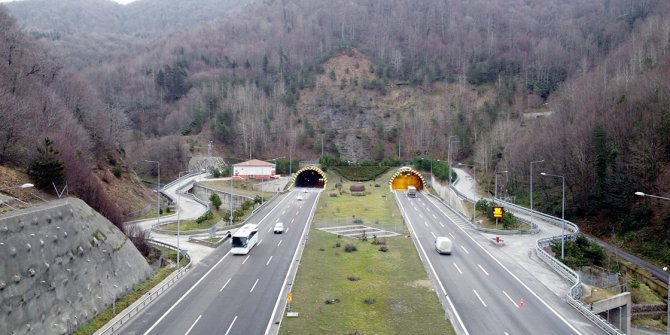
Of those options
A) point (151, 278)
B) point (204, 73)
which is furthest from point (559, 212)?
point (204, 73)

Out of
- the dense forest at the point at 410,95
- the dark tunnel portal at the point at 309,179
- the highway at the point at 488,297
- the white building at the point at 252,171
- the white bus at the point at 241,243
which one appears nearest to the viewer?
the highway at the point at 488,297

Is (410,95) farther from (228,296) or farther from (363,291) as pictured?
(228,296)

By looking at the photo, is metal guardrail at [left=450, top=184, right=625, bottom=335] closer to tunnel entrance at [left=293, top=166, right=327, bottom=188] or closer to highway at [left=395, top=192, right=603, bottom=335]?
highway at [left=395, top=192, right=603, bottom=335]

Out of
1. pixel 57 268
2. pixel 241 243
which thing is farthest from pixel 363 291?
pixel 57 268

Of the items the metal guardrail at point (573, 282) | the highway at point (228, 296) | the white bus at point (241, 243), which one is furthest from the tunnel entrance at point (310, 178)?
the metal guardrail at point (573, 282)

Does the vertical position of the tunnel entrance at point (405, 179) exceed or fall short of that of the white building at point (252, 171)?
it falls short

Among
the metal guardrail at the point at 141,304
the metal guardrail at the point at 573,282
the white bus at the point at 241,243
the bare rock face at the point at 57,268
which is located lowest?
the metal guardrail at the point at 573,282

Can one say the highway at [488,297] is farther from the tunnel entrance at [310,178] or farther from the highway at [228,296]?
the tunnel entrance at [310,178]

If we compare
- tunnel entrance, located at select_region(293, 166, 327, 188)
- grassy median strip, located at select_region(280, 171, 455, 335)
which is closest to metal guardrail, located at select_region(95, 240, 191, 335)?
grassy median strip, located at select_region(280, 171, 455, 335)
